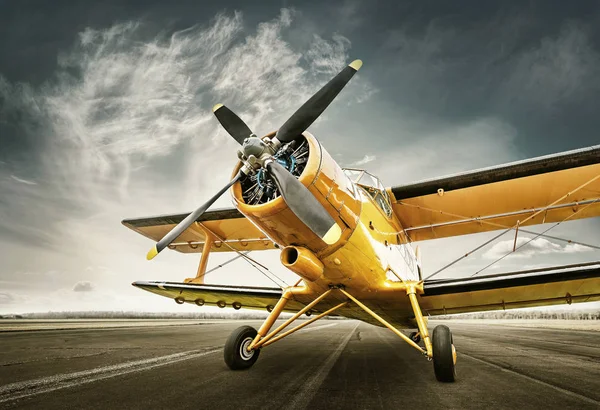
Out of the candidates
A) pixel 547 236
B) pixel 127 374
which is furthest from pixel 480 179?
pixel 127 374

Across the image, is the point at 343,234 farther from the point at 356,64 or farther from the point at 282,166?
the point at 356,64

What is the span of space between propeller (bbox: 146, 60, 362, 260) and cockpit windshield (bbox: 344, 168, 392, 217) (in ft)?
5.21

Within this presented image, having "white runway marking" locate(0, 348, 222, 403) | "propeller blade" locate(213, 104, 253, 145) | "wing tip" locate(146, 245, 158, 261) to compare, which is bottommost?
"white runway marking" locate(0, 348, 222, 403)

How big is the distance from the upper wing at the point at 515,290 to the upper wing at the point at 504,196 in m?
1.43

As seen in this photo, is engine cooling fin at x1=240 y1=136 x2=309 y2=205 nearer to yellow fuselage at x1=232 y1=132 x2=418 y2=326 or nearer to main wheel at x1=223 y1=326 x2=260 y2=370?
yellow fuselage at x1=232 y1=132 x2=418 y2=326

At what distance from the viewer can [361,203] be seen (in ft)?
15.0

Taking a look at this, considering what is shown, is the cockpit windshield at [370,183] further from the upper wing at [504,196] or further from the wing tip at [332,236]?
the wing tip at [332,236]

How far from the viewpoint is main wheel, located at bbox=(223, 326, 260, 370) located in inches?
192

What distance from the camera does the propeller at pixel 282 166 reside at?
11.8ft

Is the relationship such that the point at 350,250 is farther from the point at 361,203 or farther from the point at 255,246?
the point at 255,246

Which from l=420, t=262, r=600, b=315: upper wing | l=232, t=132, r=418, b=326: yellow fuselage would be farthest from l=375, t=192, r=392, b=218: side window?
l=420, t=262, r=600, b=315: upper wing

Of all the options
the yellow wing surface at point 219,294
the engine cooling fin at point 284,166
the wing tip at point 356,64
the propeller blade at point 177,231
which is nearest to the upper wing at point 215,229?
the yellow wing surface at point 219,294

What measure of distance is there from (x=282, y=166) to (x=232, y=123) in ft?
4.64

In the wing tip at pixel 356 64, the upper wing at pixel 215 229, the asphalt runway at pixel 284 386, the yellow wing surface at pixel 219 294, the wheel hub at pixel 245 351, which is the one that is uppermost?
the wing tip at pixel 356 64
